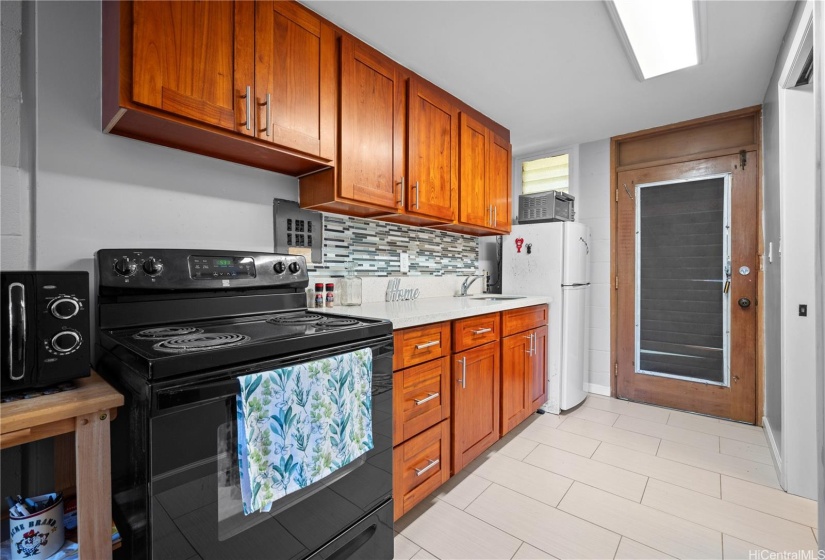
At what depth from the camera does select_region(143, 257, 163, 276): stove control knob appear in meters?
1.30

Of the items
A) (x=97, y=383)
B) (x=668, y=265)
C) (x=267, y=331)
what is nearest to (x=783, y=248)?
(x=668, y=265)

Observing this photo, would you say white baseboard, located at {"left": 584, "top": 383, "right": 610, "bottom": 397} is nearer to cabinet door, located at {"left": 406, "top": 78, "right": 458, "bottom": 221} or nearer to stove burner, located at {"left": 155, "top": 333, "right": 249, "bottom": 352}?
cabinet door, located at {"left": 406, "top": 78, "right": 458, "bottom": 221}

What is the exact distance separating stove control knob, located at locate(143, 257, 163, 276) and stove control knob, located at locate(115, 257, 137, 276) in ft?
0.10

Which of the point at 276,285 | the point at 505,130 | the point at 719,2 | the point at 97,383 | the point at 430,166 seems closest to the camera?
the point at 97,383

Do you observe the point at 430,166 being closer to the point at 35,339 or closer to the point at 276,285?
the point at 276,285

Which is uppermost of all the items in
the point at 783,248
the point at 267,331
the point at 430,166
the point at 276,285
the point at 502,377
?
the point at 430,166

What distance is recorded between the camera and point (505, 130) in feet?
10.4

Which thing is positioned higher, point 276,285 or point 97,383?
point 276,285

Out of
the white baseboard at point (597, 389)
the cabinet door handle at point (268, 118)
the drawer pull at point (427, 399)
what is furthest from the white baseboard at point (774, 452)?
the cabinet door handle at point (268, 118)

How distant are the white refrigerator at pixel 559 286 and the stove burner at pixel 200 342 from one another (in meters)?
2.55

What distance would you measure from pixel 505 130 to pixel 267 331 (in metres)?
2.73

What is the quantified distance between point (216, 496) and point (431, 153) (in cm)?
204

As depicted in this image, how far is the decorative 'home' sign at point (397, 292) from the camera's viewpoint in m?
2.41

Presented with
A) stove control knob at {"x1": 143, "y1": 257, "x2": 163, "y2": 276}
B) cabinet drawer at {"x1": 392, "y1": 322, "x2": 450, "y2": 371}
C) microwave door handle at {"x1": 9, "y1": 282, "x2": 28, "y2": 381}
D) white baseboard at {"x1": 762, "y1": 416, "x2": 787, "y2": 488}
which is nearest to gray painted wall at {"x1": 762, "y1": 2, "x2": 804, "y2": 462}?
white baseboard at {"x1": 762, "y1": 416, "x2": 787, "y2": 488}
